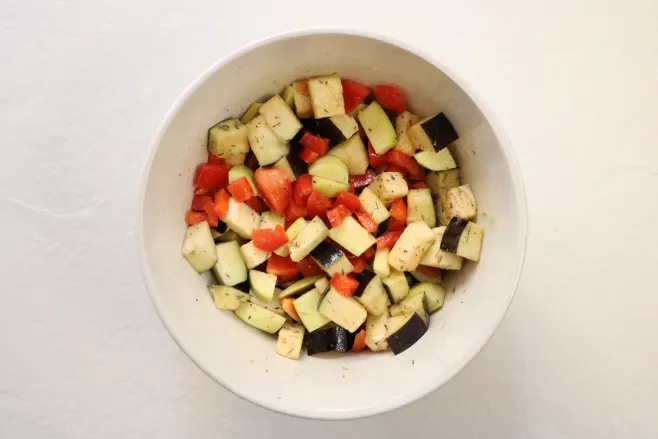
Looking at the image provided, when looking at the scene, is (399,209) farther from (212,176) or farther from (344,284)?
(212,176)

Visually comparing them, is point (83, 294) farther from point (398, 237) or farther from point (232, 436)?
point (398, 237)

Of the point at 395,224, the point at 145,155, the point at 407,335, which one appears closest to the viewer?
the point at 407,335

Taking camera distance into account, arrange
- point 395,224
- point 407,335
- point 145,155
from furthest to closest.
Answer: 1. point 145,155
2. point 395,224
3. point 407,335

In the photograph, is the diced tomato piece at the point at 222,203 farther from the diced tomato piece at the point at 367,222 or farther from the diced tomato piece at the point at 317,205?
the diced tomato piece at the point at 367,222

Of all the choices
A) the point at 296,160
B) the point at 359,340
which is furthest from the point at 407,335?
the point at 296,160

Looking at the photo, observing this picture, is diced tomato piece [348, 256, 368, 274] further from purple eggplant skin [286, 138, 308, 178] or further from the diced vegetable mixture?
purple eggplant skin [286, 138, 308, 178]

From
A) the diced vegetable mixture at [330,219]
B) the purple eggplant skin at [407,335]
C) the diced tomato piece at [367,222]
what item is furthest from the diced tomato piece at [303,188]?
the purple eggplant skin at [407,335]

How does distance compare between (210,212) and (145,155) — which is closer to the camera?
(210,212)

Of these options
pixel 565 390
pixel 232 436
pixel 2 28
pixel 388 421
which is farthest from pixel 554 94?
pixel 2 28
